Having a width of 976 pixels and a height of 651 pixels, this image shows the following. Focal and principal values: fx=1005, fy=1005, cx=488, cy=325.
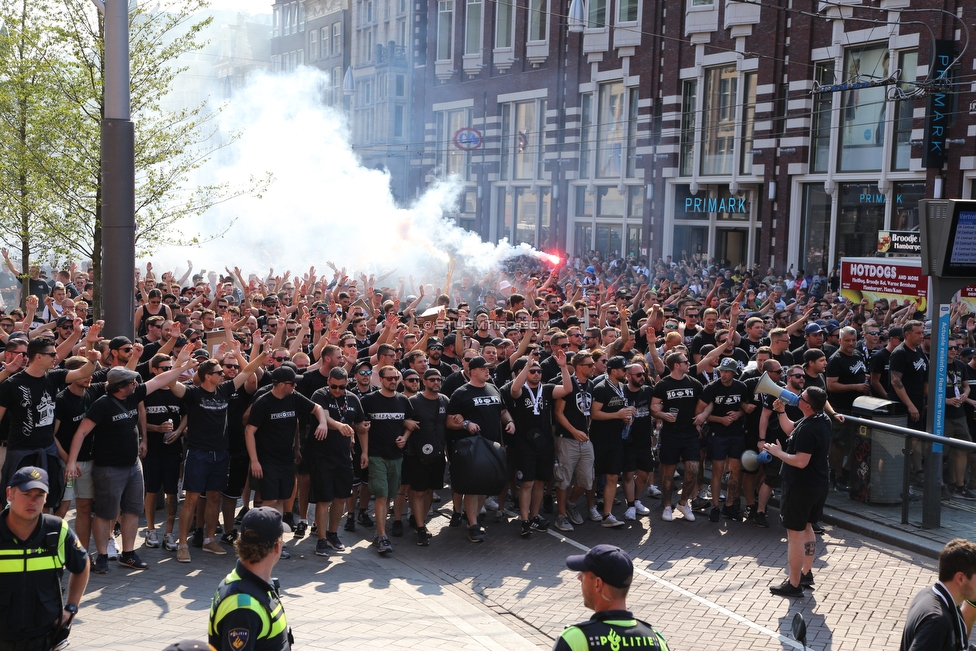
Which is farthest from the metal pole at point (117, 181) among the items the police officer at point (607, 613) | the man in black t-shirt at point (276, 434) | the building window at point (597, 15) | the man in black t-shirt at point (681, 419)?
the building window at point (597, 15)

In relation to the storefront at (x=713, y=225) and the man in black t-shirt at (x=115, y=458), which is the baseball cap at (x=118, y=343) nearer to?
the man in black t-shirt at (x=115, y=458)

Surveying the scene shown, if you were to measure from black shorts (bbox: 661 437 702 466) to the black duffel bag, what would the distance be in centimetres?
183

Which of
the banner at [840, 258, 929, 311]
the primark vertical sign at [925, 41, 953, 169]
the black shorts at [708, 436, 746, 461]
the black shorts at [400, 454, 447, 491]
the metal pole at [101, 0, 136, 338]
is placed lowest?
the black shorts at [400, 454, 447, 491]

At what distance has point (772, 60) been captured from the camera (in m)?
29.6

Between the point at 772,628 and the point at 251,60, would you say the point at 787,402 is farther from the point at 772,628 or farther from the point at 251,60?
the point at 251,60

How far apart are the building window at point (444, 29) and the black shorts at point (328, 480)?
40442 millimetres

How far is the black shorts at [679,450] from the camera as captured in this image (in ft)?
32.6

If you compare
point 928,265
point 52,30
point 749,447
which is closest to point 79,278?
point 52,30

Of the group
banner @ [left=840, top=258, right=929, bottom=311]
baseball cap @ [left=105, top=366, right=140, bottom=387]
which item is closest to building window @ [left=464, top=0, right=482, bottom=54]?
banner @ [left=840, top=258, right=929, bottom=311]

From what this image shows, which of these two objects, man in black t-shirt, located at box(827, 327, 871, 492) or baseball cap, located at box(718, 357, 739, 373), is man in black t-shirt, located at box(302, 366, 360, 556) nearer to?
baseball cap, located at box(718, 357, 739, 373)

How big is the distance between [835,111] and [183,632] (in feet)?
84.4

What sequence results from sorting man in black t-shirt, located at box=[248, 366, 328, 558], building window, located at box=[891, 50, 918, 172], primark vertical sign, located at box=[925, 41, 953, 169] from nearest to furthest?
1. man in black t-shirt, located at box=[248, 366, 328, 558]
2. primark vertical sign, located at box=[925, 41, 953, 169]
3. building window, located at box=[891, 50, 918, 172]

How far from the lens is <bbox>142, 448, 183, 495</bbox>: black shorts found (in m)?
8.52

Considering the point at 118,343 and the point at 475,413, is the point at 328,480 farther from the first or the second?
the point at 118,343
